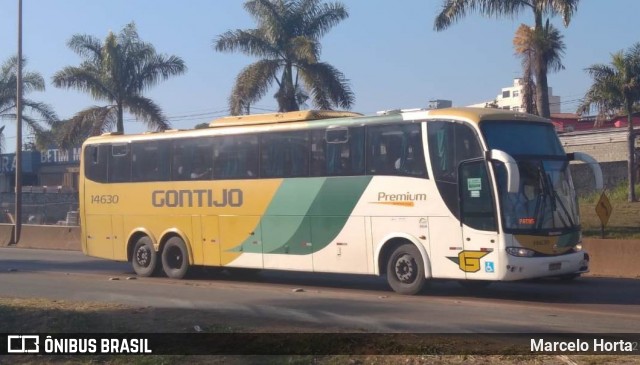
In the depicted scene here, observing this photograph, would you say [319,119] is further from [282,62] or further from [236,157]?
[282,62]

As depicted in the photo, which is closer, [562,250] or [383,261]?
[562,250]

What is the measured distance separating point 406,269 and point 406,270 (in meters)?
0.02

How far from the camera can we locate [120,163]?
21.0 metres

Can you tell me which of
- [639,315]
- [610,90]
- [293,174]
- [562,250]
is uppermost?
[610,90]

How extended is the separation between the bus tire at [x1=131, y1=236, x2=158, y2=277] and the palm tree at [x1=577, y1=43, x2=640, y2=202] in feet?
57.4

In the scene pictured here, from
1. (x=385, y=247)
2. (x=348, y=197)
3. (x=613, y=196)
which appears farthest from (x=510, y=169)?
(x=613, y=196)

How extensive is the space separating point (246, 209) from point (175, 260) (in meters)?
2.77

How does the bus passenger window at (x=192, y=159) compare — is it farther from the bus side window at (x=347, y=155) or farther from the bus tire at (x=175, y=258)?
A: the bus side window at (x=347, y=155)

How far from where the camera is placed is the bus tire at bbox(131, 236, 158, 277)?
20.3 metres

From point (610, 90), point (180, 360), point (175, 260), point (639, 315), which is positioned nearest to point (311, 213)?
point (175, 260)

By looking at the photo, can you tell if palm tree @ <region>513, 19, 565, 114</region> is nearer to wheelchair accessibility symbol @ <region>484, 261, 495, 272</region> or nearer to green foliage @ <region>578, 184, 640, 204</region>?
green foliage @ <region>578, 184, 640, 204</region>

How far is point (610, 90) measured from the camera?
3075cm

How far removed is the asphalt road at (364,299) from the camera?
39.5 feet

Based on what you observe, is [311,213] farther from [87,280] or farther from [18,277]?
[18,277]
